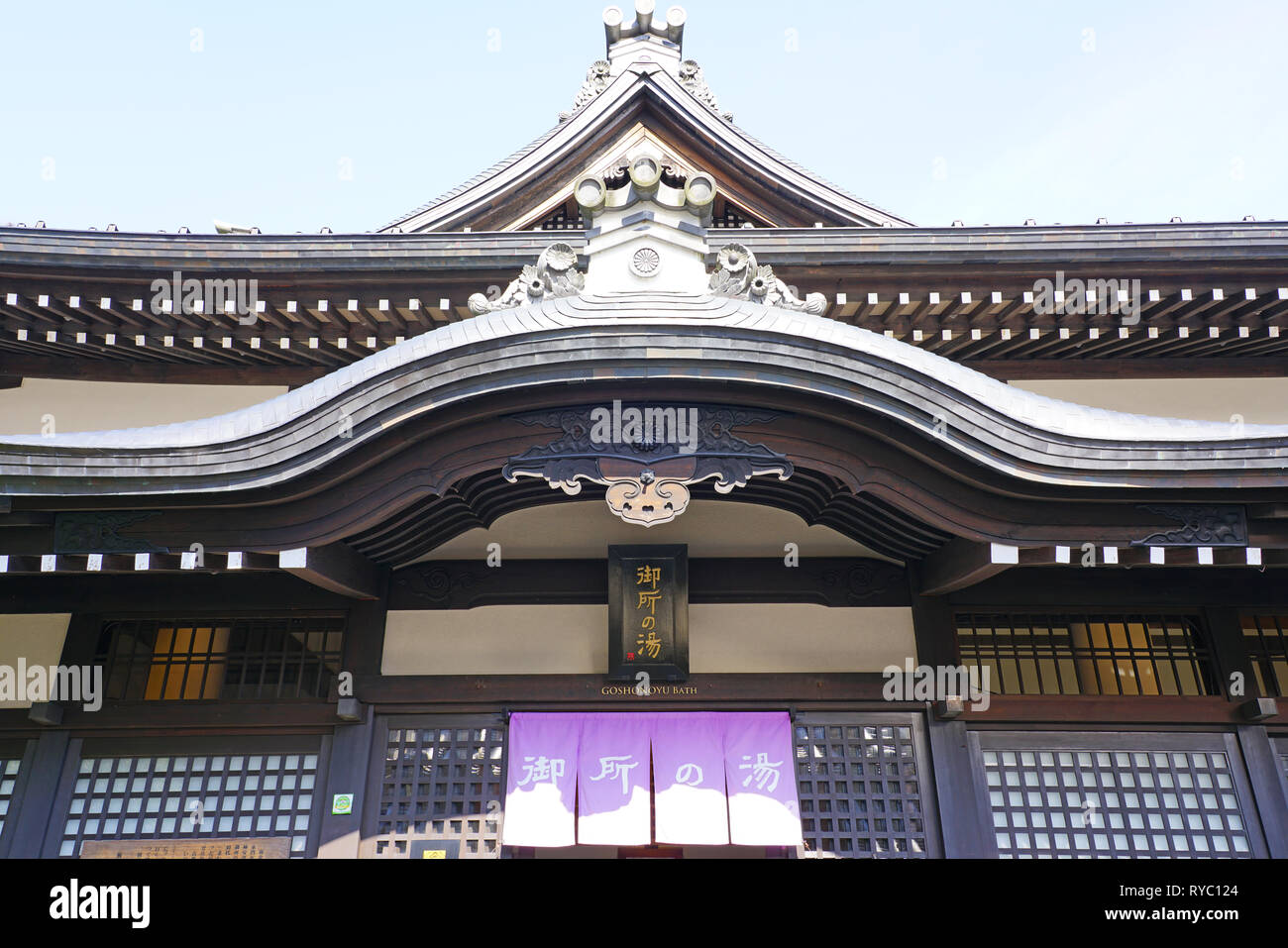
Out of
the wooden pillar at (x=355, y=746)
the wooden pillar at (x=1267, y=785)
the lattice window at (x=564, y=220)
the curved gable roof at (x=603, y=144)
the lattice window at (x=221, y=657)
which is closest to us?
the wooden pillar at (x=1267, y=785)

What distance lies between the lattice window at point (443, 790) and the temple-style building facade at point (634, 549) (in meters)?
0.03

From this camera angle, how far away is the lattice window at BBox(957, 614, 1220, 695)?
6.88 m

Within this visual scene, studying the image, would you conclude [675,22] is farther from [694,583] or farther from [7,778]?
[7,778]

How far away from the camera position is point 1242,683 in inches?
264

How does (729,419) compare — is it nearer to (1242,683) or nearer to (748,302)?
(748,302)

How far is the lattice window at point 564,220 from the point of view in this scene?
9276 mm

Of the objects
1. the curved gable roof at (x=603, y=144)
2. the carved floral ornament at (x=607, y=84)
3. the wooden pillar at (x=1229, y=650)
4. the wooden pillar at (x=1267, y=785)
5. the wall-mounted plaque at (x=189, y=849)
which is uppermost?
the carved floral ornament at (x=607, y=84)

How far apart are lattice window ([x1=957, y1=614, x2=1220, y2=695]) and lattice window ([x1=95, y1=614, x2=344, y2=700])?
5.64 meters

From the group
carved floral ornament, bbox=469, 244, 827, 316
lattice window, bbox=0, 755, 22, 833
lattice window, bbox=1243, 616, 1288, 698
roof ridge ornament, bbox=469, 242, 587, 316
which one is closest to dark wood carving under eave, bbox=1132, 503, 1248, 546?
lattice window, bbox=1243, 616, 1288, 698

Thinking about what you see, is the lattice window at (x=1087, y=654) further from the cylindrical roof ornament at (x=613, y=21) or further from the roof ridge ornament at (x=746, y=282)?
the cylindrical roof ornament at (x=613, y=21)

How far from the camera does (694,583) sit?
7047mm

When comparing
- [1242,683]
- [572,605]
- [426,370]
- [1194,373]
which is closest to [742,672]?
[572,605]

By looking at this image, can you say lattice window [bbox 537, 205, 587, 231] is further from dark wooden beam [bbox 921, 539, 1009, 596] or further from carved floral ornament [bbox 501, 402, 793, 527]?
dark wooden beam [bbox 921, 539, 1009, 596]

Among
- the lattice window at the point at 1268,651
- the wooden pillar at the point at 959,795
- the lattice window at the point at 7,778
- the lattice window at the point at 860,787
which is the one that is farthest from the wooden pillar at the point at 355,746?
the lattice window at the point at 1268,651
